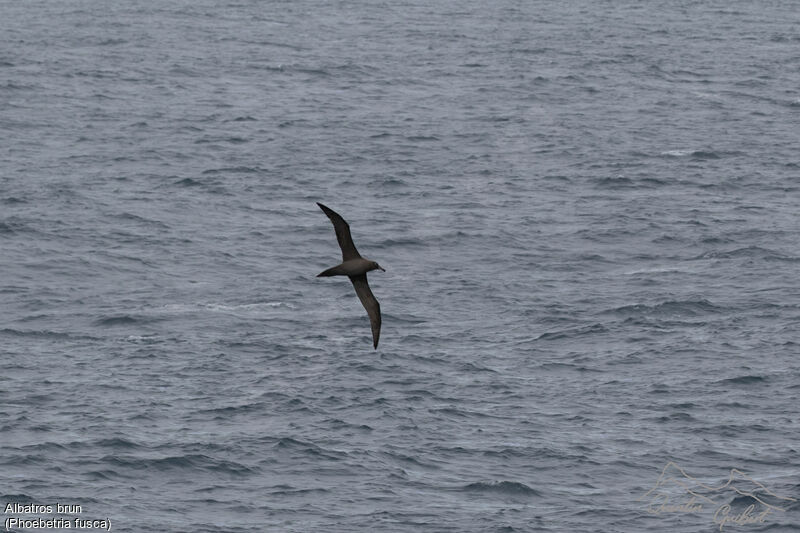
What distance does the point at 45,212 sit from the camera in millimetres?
100812

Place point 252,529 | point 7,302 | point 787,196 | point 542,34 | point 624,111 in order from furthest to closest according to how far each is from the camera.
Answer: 1. point 542,34
2. point 624,111
3. point 787,196
4. point 7,302
5. point 252,529

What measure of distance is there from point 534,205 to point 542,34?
70.2m

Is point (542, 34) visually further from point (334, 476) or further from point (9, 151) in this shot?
point (334, 476)

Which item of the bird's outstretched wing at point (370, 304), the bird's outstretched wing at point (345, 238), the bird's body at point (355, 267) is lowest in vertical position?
the bird's outstretched wing at point (370, 304)

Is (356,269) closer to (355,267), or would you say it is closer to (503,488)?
(355,267)

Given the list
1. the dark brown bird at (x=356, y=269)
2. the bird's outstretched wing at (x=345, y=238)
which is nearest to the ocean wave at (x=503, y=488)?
the dark brown bird at (x=356, y=269)

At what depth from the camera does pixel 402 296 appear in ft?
289

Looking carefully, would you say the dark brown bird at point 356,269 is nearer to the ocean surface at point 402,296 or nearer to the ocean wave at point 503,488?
the ocean surface at point 402,296

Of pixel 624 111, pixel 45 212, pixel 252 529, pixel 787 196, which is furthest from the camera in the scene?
pixel 624 111

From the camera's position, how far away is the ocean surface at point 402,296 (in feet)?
220

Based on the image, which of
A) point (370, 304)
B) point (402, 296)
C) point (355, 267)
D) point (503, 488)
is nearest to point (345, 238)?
point (355, 267)

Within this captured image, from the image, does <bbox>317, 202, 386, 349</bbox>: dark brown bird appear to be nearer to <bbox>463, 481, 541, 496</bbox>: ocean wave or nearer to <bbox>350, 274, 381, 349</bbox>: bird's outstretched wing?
<bbox>350, 274, 381, 349</bbox>: bird's outstretched wing

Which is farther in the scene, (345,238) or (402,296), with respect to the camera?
(402,296)

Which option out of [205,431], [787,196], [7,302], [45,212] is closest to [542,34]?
[787,196]
